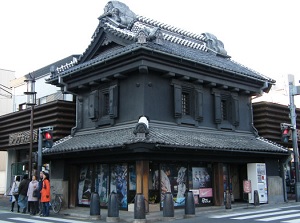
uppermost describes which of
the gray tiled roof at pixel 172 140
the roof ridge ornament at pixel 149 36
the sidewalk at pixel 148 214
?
the roof ridge ornament at pixel 149 36

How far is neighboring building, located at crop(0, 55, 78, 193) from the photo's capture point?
878 inches

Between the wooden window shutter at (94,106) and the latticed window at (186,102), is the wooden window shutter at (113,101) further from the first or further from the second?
the latticed window at (186,102)

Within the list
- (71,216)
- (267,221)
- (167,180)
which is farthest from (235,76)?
(71,216)

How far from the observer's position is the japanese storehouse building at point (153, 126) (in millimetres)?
17062

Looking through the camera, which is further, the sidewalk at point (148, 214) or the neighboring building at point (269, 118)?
the neighboring building at point (269, 118)

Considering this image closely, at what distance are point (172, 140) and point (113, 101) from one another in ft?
14.4

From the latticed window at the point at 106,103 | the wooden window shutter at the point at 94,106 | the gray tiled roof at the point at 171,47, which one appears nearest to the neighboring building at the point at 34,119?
the gray tiled roof at the point at 171,47

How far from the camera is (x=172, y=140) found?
1620cm

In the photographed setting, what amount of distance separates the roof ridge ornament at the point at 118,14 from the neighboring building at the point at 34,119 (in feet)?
12.0

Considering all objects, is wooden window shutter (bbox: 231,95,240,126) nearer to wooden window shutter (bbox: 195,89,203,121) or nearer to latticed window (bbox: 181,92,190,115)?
wooden window shutter (bbox: 195,89,203,121)

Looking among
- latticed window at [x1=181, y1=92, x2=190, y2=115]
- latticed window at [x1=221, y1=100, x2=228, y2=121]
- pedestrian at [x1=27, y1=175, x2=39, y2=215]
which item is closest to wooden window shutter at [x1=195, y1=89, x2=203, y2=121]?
latticed window at [x1=181, y1=92, x2=190, y2=115]

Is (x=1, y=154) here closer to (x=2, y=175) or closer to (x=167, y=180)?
(x=2, y=175)

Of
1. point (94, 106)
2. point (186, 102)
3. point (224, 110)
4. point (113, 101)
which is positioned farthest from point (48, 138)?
point (224, 110)

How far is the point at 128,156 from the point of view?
55.0 feet
